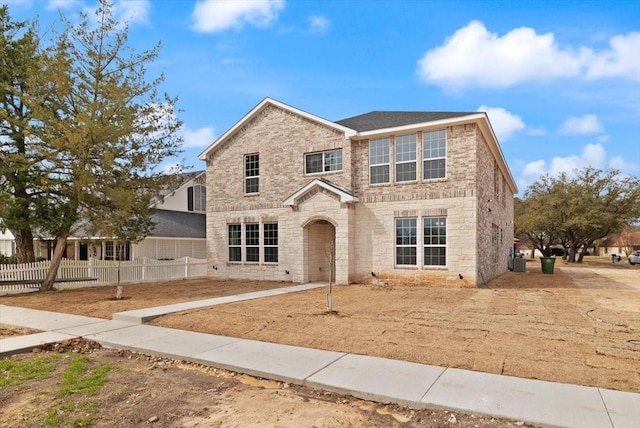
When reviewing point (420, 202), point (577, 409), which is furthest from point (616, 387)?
point (420, 202)

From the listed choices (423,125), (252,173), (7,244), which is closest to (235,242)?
(252,173)

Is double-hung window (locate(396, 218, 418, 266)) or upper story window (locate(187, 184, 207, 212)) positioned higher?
upper story window (locate(187, 184, 207, 212))

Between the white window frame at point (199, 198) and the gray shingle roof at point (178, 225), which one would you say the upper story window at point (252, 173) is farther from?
the white window frame at point (199, 198)

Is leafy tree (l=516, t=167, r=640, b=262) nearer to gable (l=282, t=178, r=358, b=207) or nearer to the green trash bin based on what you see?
the green trash bin

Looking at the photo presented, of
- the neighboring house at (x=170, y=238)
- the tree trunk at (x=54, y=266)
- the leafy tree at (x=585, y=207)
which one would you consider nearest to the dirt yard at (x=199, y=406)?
the tree trunk at (x=54, y=266)

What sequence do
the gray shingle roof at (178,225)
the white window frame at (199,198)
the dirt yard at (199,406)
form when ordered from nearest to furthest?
the dirt yard at (199,406)
the gray shingle roof at (178,225)
the white window frame at (199,198)

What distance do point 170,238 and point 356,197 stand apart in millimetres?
12638

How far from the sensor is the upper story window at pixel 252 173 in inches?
807

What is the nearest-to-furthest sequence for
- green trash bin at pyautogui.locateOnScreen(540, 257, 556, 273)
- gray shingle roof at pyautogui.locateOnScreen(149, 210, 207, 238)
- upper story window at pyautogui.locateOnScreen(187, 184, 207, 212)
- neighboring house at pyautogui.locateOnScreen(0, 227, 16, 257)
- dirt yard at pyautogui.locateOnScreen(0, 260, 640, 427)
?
1. dirt yard at pyautogui.locateOnScreen(0, 260, 640, 427)
2. green trash bin at pyautogui.locateOnScreen(540, 257, 556, 273)
3. gray shingle roof at pyautogui.locateOnScreen(149, 210, 207, 238)
4. neighboring house at pyautogui.locateOnScreen(0, 227, 16, 257)
5. upper story window at pyautogui.locateOnScreen(187, 184, 207, 212)

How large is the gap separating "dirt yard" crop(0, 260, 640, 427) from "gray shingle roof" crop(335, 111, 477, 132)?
266 inches

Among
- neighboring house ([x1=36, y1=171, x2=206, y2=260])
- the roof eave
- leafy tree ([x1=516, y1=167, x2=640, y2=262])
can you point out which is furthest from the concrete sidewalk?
leafy tree ([x1=516, y1=167, x2=640, y2=262])

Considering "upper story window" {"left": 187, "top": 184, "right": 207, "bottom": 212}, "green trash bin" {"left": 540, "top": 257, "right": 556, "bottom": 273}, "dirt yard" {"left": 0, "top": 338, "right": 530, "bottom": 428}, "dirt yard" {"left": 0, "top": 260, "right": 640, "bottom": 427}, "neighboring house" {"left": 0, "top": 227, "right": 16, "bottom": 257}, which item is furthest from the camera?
"upper story window" {"left": 187, "top": 184, "right": 207, "bottom": 212}

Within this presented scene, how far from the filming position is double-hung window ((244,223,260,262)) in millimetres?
20359

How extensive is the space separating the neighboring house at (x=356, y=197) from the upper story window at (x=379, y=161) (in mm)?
43
